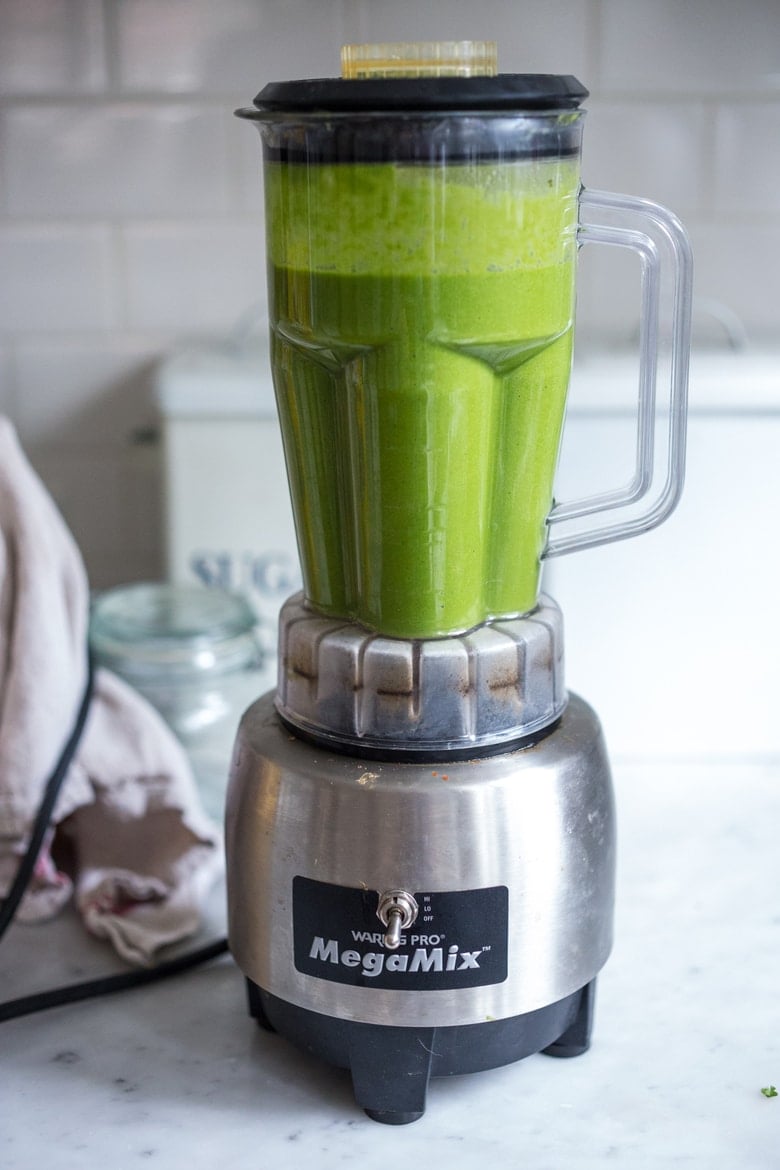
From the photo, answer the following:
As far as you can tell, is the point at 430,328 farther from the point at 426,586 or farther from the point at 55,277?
the point at 55,277

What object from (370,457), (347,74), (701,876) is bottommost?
(701,876)

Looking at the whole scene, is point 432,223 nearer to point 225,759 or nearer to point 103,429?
point 225,759

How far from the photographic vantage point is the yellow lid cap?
1.38ft

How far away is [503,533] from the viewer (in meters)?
0.48

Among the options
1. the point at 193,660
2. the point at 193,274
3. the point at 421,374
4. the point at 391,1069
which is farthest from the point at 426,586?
the point at 193,274

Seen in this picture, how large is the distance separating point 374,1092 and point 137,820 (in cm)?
21

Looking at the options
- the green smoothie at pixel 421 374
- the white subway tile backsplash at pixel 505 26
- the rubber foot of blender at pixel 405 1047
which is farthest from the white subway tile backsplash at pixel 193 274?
the rubber foot of blender at pixel 405 1047

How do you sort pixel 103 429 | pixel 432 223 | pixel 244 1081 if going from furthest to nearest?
pixel 103 429, pixel 244 1081, pixel 432 223

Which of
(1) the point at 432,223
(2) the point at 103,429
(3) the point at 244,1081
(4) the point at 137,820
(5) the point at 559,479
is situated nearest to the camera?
(1) the point at 432,223

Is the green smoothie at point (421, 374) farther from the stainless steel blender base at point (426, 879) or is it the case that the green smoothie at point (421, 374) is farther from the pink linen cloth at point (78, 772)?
the pink linen cloth at point (78, 772)

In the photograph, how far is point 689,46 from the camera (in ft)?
2.65

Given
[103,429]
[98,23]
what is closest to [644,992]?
[103,429]

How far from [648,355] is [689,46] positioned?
1.37 ft

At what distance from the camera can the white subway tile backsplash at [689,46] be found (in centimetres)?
80
